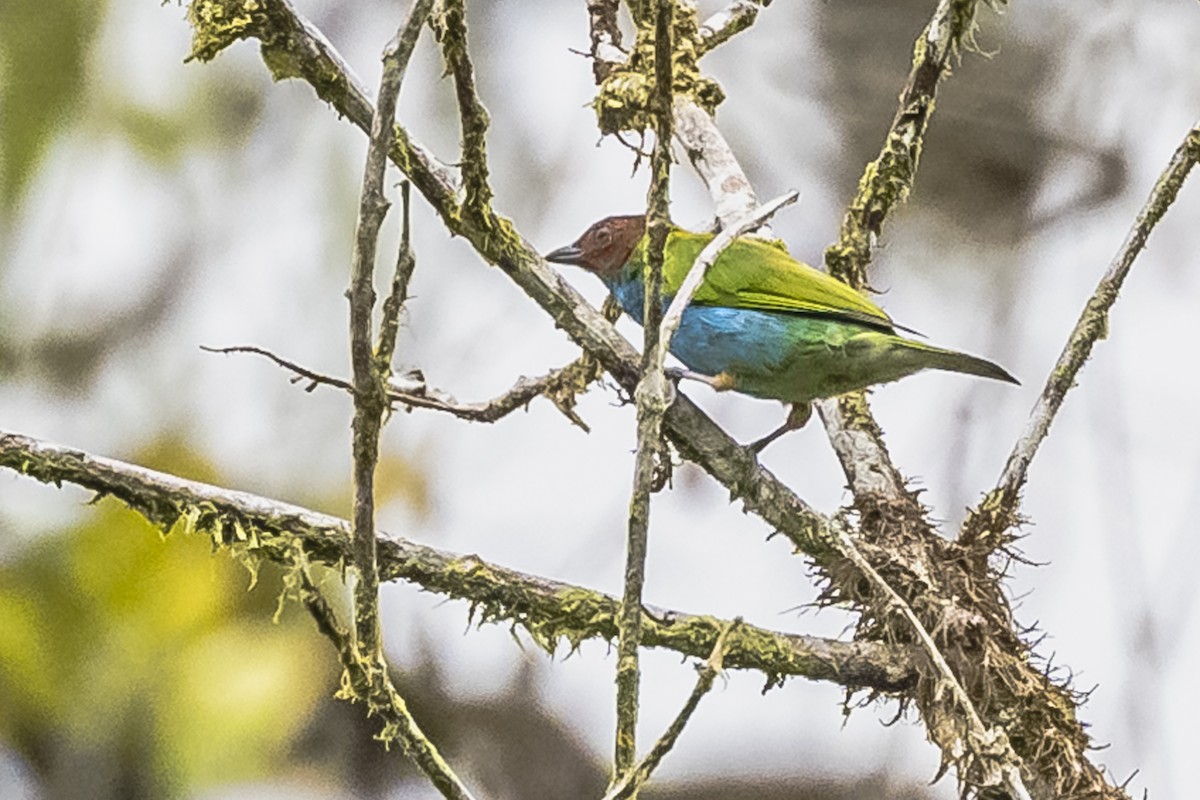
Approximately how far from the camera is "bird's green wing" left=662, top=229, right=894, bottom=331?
3.36m

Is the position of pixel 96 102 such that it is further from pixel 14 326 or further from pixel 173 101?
pixel 14 326

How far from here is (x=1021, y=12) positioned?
5770mm

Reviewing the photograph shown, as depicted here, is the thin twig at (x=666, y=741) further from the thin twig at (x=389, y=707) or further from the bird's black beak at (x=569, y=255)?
the bird's black beak at (x=569, y=255)

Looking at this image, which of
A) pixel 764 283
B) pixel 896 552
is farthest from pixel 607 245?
pixel 896 552

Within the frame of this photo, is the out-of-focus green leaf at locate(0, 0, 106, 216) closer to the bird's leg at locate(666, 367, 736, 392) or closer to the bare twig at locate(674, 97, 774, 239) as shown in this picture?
the bare twig at locate(674, 97, 774, 239)

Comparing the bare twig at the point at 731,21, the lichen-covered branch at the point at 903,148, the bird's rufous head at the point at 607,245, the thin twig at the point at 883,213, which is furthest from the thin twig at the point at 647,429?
the bare twig at the point at 731,21

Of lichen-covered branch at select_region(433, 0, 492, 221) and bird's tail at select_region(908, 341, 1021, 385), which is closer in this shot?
lichen-covered branch at select_region(433, 0, 492, 221)

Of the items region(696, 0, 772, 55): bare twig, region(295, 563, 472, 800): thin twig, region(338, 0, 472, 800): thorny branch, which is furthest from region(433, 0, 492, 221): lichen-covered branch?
region(696, 0, 772, 55): bare twig

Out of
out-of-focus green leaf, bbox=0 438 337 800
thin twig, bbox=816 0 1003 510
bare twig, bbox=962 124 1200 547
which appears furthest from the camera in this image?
out-of-focus green leaf, bbox=0 438 337 800

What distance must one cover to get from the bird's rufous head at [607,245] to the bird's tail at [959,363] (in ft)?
2.71

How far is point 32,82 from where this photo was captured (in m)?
5.54

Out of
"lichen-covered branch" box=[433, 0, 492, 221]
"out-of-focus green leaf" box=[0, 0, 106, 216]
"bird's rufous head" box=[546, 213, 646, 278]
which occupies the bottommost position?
"lichen-covered branch" box=[433, 0, 492, 221]

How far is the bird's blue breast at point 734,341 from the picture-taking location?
3373mm

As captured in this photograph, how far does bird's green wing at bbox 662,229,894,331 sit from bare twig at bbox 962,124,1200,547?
0.47m
